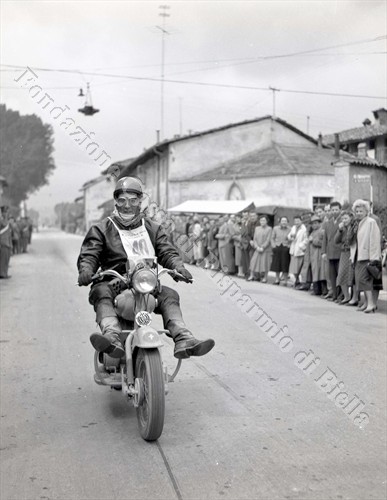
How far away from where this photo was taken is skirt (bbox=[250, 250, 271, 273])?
631 inches

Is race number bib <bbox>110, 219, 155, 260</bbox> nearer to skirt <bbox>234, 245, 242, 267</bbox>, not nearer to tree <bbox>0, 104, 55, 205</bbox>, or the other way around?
skirt <bbox>234, 245, 242, 267</bbox>

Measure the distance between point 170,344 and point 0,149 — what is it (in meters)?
45.1

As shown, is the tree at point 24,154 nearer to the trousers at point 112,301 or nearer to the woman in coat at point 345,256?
the woman in coat at point 345,256

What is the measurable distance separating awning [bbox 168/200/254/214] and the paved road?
1733 cm

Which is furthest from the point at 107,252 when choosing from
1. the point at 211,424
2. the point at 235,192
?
the point at 235,192

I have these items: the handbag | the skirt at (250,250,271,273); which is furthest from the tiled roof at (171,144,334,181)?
the handbag

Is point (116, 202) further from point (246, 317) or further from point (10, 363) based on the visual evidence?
point (246, 317)

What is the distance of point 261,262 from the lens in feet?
52.7

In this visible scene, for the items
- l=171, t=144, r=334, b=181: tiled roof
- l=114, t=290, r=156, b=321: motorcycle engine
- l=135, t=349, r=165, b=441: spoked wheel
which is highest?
l=171, t=144, r=334, b=181: tiled roof

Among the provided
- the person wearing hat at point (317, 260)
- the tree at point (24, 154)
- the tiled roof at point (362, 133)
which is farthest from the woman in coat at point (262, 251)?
the tree at point (24, 154)

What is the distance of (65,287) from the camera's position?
1412 cm

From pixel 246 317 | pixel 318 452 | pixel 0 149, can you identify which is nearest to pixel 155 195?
pixel 0 149

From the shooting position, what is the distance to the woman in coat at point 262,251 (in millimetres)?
15992

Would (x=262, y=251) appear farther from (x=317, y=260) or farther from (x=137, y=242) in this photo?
(x=137, y=242)
